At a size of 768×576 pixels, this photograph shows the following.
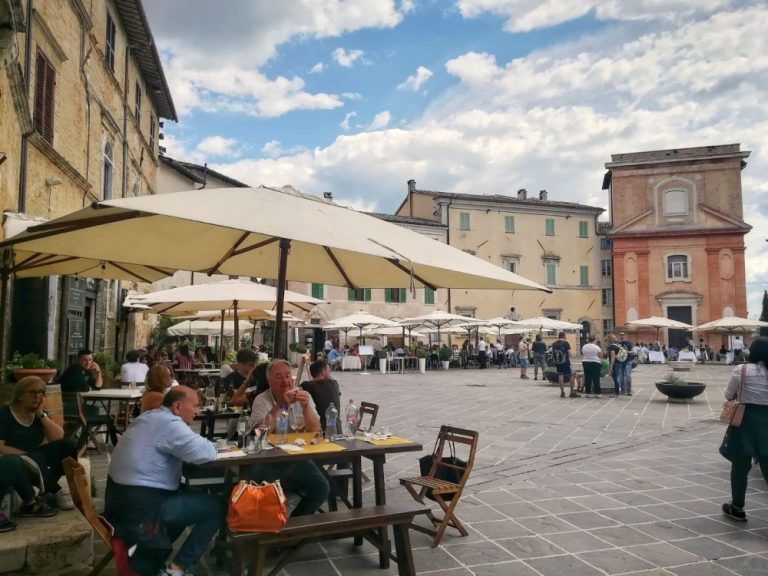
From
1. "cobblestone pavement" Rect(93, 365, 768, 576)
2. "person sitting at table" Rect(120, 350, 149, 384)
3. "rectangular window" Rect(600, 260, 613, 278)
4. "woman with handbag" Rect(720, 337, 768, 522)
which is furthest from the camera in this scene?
"rectangular window" Rect(600, 260, 613, 278)

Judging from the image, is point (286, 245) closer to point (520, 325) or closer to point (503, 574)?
point (503, 574)

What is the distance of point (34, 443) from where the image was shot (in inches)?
163

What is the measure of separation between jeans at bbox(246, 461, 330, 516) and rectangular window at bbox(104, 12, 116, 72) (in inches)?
480

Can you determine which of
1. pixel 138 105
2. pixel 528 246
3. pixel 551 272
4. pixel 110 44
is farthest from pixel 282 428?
pixel 551 272

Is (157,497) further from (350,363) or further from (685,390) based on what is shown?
(350,363)

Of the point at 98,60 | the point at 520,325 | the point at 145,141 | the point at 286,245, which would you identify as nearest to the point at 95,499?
the point at 286,245

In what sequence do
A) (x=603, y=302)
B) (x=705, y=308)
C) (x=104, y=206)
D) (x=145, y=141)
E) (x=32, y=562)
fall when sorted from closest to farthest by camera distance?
(x=104, y=206) < (x=32, y=562) < (x=145, y=141) < (x=705, y=308) < (x=603, y=302)

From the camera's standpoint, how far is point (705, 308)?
36656 mm

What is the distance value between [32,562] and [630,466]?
5587 millimetres

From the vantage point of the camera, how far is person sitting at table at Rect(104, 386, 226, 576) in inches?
121

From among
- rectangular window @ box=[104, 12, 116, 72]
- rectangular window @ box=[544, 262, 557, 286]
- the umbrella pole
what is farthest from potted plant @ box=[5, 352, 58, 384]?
rectangular window @ box=[544, 262, 557, 286]

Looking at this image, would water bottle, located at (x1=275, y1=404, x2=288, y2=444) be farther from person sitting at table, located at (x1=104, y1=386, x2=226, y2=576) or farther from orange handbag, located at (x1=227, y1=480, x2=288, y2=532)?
orange handbag, located at (x1=227, y1=480, x2=288, y2=532)

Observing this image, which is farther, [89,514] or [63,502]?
[63,502]

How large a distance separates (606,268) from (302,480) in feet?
132
